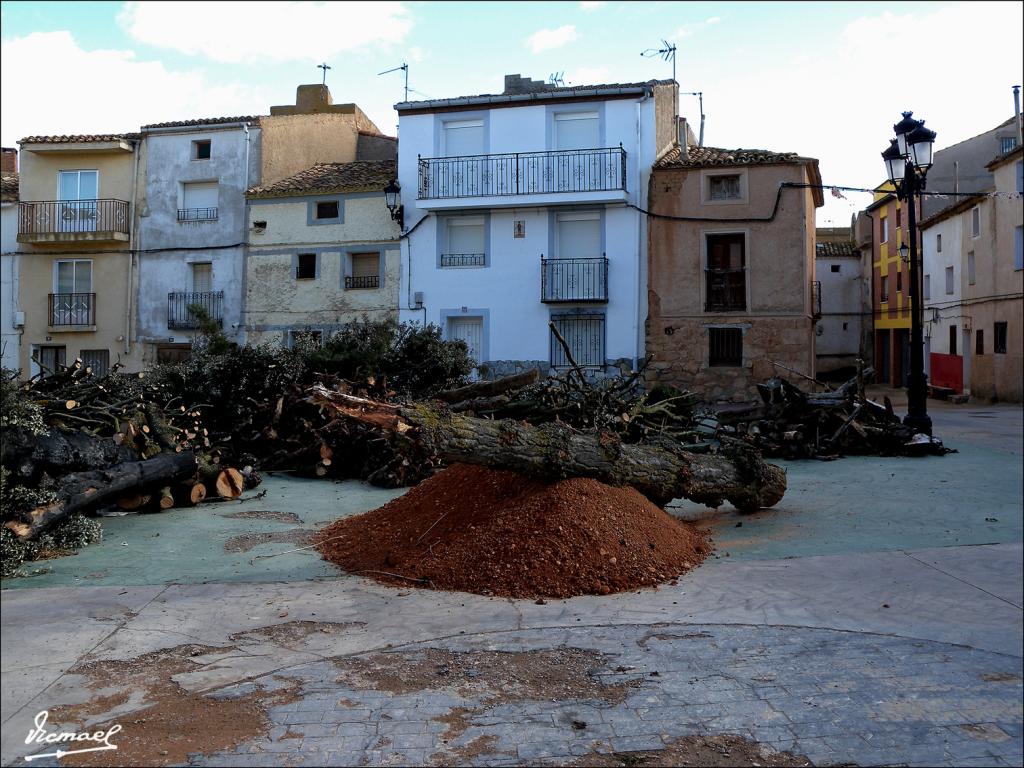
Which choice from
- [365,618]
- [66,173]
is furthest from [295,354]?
[66,173]

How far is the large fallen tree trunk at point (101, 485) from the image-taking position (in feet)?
20.6

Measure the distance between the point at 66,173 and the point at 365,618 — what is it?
2760 cm

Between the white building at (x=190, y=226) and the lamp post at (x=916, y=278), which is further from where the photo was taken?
the white building at (x=190, y=226)

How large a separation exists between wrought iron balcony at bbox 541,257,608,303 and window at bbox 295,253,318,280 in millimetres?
7310

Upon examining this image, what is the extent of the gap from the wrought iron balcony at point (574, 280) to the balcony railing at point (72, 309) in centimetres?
1521

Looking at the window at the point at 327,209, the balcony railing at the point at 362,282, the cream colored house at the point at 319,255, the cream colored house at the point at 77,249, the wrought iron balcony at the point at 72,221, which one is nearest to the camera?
the cream colored house at the point at 319,255

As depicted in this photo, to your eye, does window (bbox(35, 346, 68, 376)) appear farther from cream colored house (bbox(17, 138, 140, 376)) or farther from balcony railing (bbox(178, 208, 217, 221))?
balcony railing (bbox(178, 208, 217, 221))

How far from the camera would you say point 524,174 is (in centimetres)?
2281

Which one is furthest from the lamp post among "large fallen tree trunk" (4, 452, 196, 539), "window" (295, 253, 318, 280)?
"window" (295, 253, 318, 280)

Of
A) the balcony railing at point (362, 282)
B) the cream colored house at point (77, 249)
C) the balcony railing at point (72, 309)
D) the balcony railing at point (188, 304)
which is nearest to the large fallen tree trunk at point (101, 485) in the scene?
the balcony railing at point (362, 282)

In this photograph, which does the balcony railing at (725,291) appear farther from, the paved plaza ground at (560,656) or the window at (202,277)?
the paved plaza ground at (560,656)

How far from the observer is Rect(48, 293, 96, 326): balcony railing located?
26656mm

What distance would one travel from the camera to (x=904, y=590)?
4.45 m

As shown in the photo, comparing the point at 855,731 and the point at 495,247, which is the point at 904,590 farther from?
the point at 495,247
